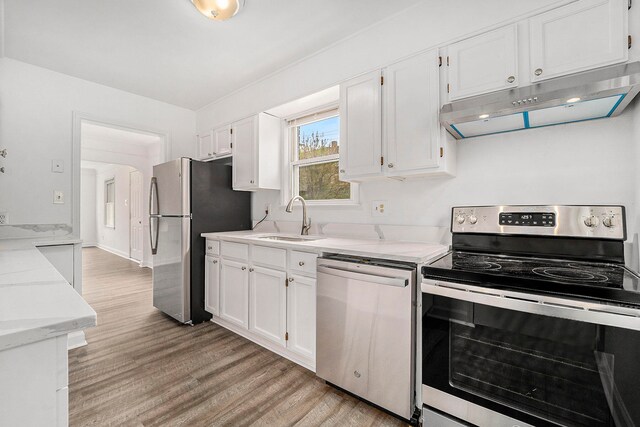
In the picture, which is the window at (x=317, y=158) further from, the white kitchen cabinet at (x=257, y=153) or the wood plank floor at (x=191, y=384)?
the wood plank floor at (x=191, y=384)

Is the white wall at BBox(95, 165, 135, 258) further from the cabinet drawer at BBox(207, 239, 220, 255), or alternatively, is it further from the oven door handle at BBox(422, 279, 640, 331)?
the oven door handle at BBox(422, 279, 640, 331)

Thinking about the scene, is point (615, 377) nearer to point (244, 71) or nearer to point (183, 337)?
point (183, 337)

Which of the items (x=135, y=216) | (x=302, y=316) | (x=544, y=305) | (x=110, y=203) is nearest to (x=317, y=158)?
(x=302, y=316)

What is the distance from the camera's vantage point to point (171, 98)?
11.9 ft

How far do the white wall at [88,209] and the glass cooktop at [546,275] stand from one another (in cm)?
1062

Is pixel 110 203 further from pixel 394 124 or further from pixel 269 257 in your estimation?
pixel 394 124

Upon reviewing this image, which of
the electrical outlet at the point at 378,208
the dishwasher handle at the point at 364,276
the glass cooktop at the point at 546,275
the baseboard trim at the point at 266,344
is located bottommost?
the baseboard trim at the point at 266,344

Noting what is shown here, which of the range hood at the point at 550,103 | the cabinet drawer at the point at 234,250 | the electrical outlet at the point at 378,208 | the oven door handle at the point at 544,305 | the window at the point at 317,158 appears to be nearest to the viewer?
the oven door handle at the point at 544,305

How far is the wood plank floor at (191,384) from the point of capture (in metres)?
1.63

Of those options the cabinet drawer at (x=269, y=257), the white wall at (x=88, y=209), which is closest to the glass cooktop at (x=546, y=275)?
the cabinet drawer at (x=269, y=257)

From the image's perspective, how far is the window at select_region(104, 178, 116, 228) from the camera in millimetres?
7838

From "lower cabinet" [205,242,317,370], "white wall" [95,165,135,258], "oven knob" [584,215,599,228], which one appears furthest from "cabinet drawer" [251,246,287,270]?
"white wall" [95,165,135,258]

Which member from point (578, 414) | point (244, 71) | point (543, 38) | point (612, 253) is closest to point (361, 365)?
point (578, 414)

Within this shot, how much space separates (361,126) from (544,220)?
4.28 ft
